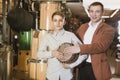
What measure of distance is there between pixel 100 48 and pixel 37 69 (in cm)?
305

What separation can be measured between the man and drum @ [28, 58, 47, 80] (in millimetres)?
2551

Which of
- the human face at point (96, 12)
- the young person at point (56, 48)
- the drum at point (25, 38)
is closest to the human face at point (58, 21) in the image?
the young person at point (56, 48)

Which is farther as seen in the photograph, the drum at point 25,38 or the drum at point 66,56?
the drum at point 25,38

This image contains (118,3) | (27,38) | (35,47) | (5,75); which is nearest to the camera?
(118,3)

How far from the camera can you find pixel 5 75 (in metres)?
4.41

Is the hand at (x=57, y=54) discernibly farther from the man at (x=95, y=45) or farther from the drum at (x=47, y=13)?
the drum at (x=47, y=13)

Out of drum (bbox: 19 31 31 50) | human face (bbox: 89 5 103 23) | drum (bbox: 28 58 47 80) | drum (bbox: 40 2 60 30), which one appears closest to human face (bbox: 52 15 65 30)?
human face (bbox: 89 5 103 23)

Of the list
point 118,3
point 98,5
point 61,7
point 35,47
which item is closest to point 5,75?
point 35,47

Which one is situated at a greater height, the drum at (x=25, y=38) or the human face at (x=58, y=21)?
the human face at (x=58, y=21)

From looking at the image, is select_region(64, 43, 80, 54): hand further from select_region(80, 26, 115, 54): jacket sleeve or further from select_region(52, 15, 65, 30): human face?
select_region(52, 15, 65, 30): human face

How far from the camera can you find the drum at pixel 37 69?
17.1ft

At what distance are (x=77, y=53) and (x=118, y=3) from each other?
195 centimetres

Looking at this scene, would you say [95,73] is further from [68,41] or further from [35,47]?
[35,47]

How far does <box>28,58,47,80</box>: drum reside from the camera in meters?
5.20
